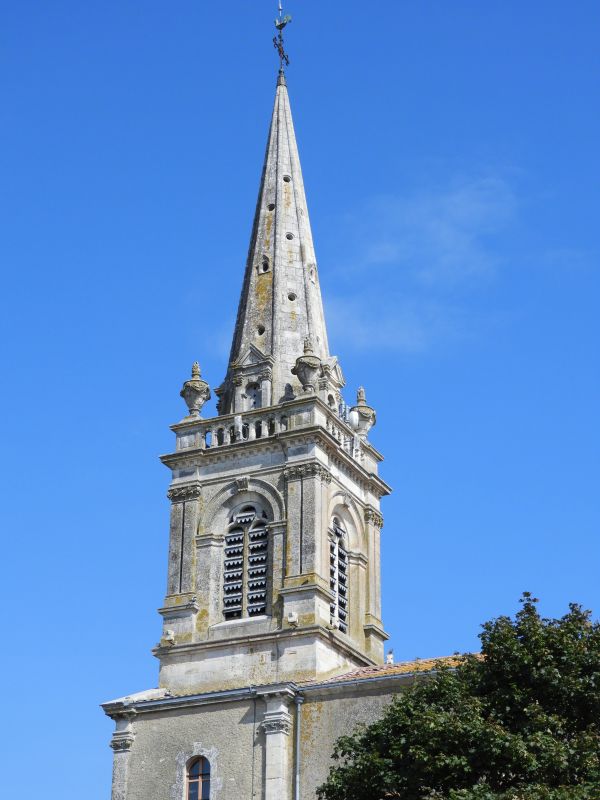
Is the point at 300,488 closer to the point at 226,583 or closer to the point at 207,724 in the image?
the point at 226,583

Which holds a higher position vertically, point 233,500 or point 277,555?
point 233,500

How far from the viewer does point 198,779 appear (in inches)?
1464

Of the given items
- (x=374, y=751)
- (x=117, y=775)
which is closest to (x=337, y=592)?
(x=117, y=775)

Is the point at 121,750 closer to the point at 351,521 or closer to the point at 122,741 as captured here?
the point at 122,741

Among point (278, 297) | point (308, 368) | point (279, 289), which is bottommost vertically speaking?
point (308, 368)

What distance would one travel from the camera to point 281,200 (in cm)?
4816

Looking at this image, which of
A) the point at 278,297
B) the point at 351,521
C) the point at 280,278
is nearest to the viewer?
the point at 351,521

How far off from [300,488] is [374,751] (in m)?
13.7

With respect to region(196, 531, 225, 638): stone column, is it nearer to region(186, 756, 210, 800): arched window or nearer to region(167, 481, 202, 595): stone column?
region(167, 481, 202, 595): stone column

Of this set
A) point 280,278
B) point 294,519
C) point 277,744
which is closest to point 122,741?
point 277,744

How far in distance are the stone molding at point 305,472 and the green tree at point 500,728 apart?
41.4ft

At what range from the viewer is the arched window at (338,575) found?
41.2 meters

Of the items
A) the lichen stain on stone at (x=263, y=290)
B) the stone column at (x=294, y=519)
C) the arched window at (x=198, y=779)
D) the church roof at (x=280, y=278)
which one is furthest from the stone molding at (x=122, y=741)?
the lichen stain on stone at (x=263, y=290)

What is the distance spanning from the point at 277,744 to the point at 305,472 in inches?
335
